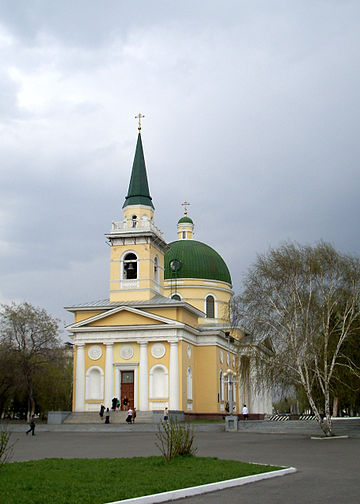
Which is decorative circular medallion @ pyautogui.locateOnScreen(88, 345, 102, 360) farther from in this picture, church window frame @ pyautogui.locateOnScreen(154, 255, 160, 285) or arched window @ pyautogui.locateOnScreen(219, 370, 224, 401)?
arched window @ pyautogui.locateOnScreen(219, 370, 224, 401)

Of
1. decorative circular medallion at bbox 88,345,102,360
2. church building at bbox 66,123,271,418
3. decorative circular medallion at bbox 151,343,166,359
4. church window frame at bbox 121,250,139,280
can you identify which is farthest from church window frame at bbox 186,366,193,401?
church window frame at bbox 121,250,139,280

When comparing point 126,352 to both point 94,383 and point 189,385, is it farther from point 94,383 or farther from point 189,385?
point 189,385

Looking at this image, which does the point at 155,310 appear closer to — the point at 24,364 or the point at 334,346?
the point at 24,364

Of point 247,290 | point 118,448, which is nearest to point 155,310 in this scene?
point 247,290

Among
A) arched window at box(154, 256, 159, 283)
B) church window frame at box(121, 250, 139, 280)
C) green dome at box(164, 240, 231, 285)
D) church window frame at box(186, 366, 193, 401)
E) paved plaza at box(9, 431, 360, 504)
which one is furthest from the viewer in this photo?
green dome at box(164, 240, 231, 285)

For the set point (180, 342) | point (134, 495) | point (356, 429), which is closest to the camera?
point (134, 495)

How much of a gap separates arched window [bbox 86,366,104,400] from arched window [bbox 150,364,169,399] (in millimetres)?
3971

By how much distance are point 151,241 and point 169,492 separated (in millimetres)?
40667

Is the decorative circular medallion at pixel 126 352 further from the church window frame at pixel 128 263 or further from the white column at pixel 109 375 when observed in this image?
the church window frame at pixel 128 263

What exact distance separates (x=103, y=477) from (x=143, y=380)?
34860mm

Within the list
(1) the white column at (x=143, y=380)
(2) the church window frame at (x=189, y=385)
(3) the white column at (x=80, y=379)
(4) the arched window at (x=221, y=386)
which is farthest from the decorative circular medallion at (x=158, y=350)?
(4) the arched window at (x=221, y=386)

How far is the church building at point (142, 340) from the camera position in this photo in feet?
158

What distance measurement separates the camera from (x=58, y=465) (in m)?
15.8

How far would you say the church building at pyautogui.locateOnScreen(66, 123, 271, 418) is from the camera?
4828cm
